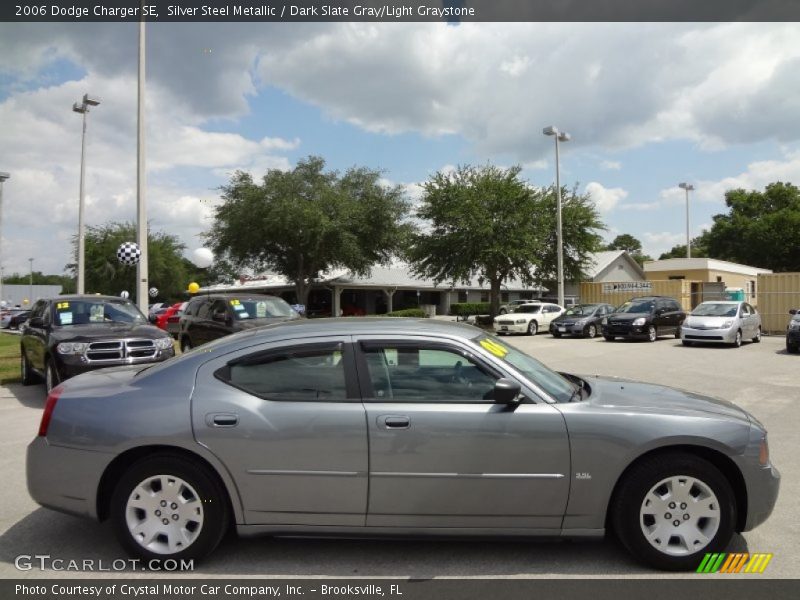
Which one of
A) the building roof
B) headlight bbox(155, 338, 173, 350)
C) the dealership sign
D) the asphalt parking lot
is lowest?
the asphalt parking lot

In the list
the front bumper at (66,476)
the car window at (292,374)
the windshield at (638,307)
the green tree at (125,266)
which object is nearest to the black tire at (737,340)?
the windshield at (638,307)

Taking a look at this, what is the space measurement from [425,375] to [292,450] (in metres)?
0.95

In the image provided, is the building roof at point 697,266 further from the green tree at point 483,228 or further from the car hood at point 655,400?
the car hood at point 655,400

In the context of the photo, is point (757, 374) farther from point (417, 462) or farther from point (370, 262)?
point (370, 262)

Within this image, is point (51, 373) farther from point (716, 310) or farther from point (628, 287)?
point (628, 287)

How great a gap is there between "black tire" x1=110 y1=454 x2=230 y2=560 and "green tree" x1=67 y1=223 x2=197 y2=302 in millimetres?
49412

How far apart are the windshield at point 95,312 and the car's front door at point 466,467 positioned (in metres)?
8.54

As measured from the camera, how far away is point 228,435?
3834 millimetres

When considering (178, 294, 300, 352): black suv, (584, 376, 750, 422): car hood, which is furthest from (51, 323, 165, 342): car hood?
(584, 376, 750, 422): car hood

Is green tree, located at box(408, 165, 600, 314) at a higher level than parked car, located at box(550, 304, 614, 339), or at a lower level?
higher

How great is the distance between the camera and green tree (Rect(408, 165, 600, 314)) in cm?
3388

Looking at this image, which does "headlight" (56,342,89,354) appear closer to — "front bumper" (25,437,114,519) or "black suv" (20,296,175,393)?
"black suv" (20,296,175,393)

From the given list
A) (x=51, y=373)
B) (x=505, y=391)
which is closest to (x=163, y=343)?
(x=51, y=373)

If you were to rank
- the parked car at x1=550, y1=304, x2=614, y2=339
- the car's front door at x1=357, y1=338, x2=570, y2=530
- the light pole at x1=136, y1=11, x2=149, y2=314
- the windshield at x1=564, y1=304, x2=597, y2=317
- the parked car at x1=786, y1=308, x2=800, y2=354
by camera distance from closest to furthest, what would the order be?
1. the car's front door at x1=357, y1=338, x2=570, y2=530
2. the light pole at x1=136, y1=11, x2=149, y2=314
3. the parked car at x1=786, y1=308, x2=800, y2=354
4. the parked car at x1=550, y1=304, x2=614, y2=339
5. the windshield at x1=564, y1=304, x2=597, y2=317
